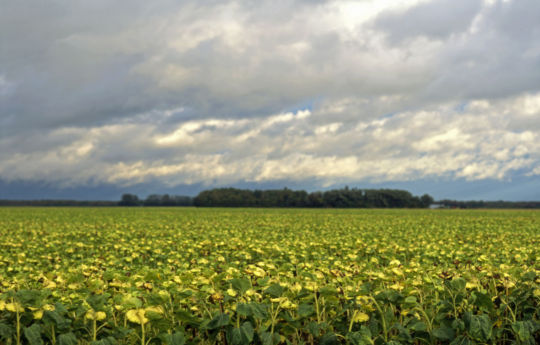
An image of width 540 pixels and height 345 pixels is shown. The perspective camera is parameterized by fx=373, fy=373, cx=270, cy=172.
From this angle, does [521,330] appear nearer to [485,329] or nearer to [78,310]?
[485,329]

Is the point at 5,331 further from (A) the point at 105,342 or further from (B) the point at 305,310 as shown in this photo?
(B) the point at 305,310

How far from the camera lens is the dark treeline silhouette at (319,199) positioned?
12400 cm

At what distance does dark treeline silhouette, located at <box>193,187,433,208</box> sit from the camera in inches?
4882

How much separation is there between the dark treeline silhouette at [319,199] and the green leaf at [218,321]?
11846 cm

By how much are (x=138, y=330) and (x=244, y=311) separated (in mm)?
1119

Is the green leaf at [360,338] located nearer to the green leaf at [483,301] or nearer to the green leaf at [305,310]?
the green leaf at [305,310]

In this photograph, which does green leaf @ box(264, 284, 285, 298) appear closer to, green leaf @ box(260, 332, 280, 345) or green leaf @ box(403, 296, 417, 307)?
green leaf @ box(260, 332, 280, 345)

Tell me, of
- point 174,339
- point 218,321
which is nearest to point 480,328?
point 218,321

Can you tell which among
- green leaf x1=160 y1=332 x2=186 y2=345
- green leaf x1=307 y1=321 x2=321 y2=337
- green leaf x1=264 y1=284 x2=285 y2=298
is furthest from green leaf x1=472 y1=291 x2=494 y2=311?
green leaf x1=160 y1=332 x2=186 y2=345

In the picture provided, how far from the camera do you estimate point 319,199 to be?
4946 inches

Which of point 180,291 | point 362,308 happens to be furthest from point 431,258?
point 180,291

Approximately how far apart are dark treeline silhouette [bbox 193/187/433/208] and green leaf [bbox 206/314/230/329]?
118 meters

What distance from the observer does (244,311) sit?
3.26m

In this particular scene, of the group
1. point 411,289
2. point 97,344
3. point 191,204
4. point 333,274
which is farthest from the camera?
point 191,204
